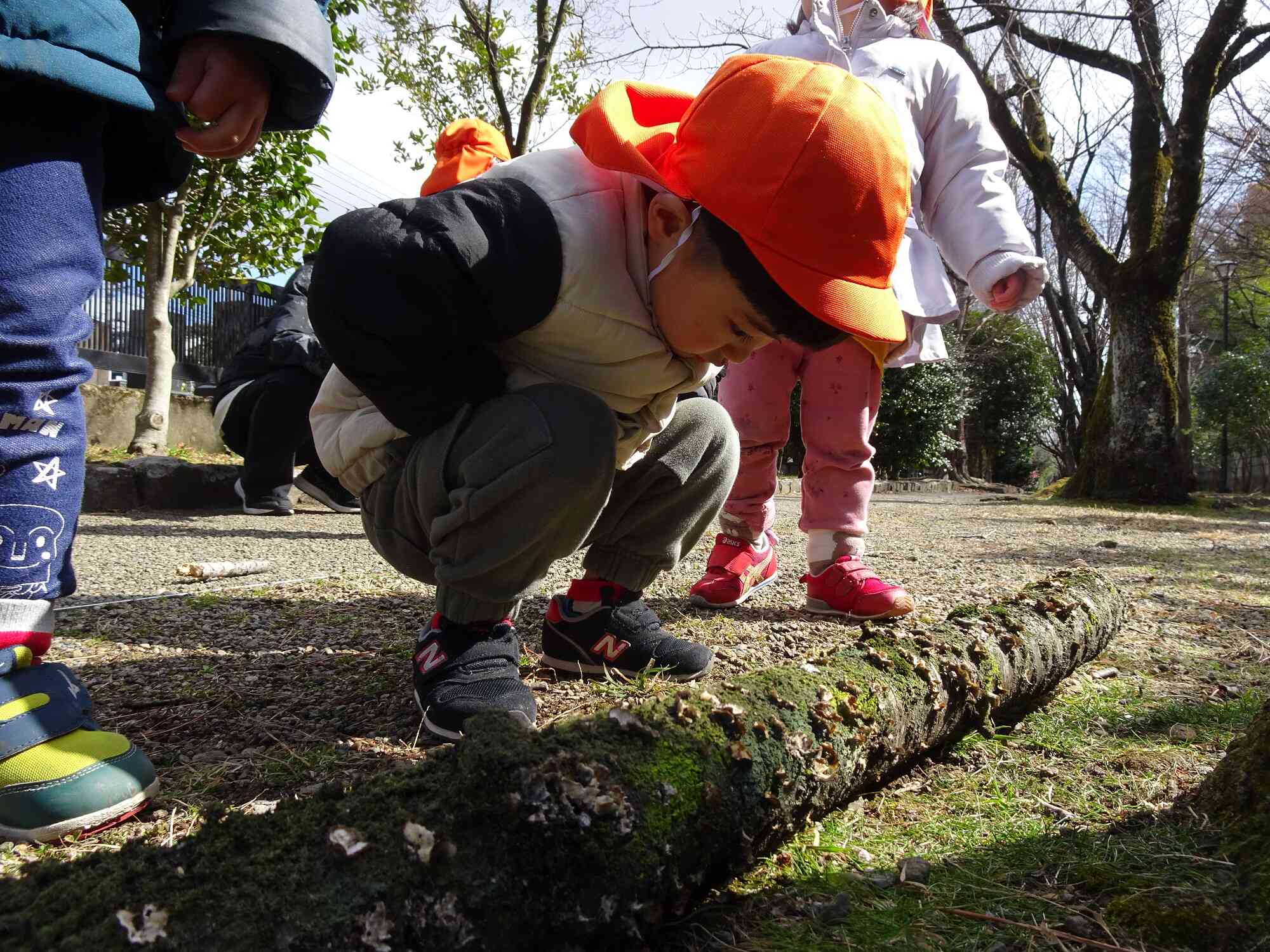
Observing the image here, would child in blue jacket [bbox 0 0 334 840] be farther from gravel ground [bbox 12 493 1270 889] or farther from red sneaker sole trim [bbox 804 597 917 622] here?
red sneaker sole trim [bbox 804 597 917 622]

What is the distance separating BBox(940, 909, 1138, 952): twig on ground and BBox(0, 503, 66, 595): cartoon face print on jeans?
4.43 feet

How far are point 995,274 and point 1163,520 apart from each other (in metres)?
6.47

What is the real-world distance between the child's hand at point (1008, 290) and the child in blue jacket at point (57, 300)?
1.90 meters

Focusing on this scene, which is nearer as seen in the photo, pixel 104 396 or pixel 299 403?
pixel 299 403

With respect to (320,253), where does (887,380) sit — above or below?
above

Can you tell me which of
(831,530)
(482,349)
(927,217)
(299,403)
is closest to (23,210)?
(482,349)

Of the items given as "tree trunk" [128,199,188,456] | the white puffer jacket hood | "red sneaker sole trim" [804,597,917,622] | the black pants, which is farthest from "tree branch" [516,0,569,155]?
"red sneaker sole trim" [804,597,917,622]

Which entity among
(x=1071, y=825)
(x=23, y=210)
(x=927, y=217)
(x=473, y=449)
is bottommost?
(x=1071, y=825)

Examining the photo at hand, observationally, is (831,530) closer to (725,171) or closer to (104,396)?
(725,171)

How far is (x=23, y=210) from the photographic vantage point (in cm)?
127

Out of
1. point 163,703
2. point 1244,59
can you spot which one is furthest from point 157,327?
point 1244,59

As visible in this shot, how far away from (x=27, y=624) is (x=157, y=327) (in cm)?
671

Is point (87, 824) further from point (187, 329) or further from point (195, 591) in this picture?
point (187, 329)

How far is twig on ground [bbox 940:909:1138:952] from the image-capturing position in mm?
937
